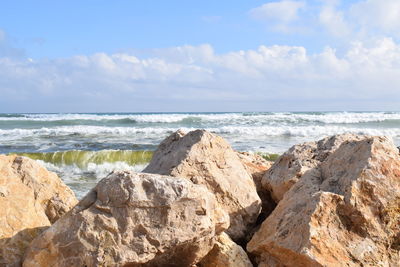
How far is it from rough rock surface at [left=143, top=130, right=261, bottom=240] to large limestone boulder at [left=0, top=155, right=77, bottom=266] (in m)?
0.93

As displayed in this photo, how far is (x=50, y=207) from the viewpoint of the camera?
3600 mm

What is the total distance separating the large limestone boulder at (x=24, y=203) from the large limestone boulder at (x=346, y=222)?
1.64 meters

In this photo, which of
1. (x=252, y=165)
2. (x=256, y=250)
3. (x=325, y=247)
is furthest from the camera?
(x=252, y=165)

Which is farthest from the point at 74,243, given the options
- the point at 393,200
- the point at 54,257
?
the point at 393,200

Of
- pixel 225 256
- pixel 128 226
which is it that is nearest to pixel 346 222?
pixel 225 256

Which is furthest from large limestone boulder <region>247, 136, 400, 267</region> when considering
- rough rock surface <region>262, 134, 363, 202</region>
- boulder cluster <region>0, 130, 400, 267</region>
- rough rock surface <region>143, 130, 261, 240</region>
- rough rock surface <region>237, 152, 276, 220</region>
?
rough rock surface <region>237, 152, 276, 220</region>

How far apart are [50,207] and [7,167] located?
49cm

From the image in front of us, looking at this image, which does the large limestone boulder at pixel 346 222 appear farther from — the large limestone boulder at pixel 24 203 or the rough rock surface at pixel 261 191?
the large limestone boulder at pixel 24 203

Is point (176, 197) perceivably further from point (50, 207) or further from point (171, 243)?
point (50, 207)

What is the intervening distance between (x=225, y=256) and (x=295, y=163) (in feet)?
5.08

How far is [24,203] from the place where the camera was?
11.0 feet

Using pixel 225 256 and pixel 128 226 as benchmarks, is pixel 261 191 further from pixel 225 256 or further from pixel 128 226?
pixel 128 226

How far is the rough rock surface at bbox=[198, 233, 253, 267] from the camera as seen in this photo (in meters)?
3.12

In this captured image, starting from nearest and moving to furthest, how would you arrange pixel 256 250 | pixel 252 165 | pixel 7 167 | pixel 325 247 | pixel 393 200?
pixel 325 247, pixel 393 200, pixel 256 250, pixel 7 167, pixel 252 165
